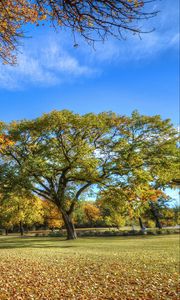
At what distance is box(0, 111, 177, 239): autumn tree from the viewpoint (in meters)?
23.0

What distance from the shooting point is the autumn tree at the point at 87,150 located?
23000mm

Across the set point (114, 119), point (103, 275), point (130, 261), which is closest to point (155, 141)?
point (114, 119)

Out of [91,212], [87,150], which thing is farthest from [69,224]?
[91,212]

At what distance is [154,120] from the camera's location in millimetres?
25391

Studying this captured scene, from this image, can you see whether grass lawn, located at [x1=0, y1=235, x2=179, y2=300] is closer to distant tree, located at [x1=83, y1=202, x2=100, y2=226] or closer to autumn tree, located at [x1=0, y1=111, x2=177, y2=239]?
autumn tree, located at [x1=0, y1=111, x2=177, y2=239]

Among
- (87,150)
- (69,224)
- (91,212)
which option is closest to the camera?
(87,150)

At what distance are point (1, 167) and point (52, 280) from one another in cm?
1709

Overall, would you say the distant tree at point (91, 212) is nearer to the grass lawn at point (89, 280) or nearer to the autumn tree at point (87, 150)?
the autumn tree at point (87, 150)

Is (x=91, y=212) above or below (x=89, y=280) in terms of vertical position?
below

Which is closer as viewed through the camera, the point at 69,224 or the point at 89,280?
the point at 89,280

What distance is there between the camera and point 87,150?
23.3 meters

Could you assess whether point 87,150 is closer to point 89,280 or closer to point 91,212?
point 89,280

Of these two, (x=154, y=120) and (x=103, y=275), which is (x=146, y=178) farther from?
(x=103, y=275)

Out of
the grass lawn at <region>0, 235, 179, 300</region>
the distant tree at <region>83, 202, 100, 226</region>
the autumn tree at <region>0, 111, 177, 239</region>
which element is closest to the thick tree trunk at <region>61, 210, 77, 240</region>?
the autumn tree at <region>0, 111, 177, 239</region>
